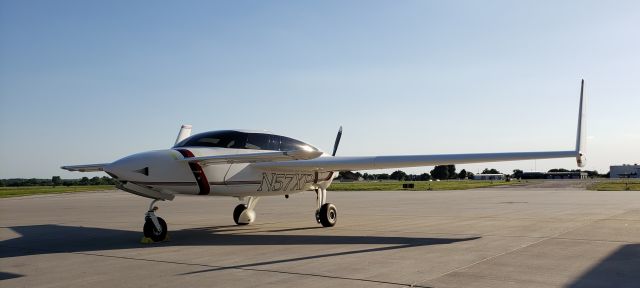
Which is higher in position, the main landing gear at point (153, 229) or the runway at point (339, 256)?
the main landing gear at point (153, 229)

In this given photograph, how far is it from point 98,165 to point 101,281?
5947 mm

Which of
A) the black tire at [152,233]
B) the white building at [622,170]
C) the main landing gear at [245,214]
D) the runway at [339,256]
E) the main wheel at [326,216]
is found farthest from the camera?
the white building at [622,170]

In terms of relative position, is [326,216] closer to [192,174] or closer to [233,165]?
[233,165]

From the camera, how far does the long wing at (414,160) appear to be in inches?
428

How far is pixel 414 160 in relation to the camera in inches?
449

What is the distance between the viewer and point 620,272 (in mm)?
6852

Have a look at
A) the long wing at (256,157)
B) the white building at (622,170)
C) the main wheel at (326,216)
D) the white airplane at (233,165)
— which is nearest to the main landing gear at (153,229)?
the white airplane at (233,165)

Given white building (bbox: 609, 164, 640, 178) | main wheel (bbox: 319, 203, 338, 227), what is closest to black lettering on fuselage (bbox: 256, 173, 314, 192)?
main wheel (bbox: 319, 203, 338, 227)

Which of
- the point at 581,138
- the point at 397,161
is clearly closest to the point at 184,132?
the point at 397,161

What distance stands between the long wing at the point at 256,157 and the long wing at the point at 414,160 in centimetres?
183

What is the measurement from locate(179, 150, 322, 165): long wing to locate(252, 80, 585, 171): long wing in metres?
1.83

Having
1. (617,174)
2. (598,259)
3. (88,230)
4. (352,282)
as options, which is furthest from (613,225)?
(617,174)

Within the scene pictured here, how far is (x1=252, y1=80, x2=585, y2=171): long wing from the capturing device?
10.9 meters

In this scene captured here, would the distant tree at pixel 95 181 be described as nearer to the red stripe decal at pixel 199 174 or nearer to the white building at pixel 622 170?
the red stripe decal at pixel 199 174
